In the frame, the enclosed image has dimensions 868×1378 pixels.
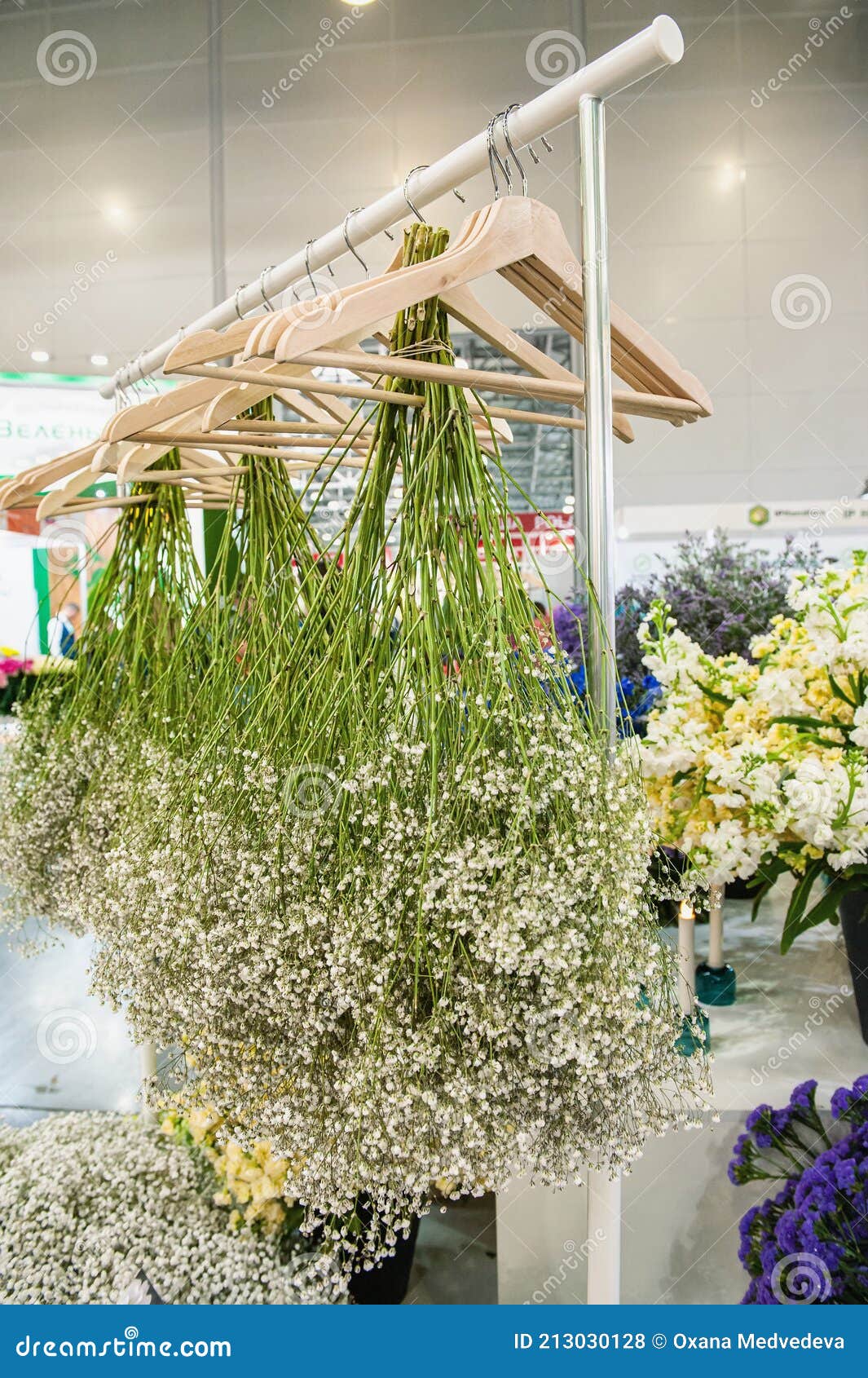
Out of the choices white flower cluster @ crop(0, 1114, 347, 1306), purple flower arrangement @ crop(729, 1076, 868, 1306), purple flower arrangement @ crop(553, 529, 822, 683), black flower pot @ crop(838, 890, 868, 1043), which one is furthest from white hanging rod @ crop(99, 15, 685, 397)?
white flower cluster @ crop(0, 1114, 347, 1306)

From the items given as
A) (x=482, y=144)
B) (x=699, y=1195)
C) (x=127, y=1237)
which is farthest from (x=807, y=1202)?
(x=482, y=144)

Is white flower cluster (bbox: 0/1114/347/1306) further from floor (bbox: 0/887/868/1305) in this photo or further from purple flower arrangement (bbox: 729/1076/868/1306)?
purple flower arrangement (bbox: 729/1076/868/1306)

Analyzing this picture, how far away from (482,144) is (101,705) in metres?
1.32

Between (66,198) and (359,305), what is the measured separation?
3488 mm

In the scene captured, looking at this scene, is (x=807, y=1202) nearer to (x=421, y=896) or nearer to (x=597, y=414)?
(x=421, y=896)

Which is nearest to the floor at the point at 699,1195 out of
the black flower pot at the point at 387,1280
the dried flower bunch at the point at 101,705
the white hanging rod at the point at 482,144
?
the black flower pot at the point at 387,1280

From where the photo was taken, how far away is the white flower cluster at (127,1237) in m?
1.78

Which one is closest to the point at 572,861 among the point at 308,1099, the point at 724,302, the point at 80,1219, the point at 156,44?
the point at 308,1099

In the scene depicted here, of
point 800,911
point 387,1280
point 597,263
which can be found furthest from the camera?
point 387,1280

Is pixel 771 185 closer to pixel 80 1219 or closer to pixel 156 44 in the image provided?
pixel 156 44

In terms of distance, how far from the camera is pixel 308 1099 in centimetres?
99

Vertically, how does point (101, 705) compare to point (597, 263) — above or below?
below

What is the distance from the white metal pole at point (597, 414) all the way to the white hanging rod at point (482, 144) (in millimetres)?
26

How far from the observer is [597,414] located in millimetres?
1079
